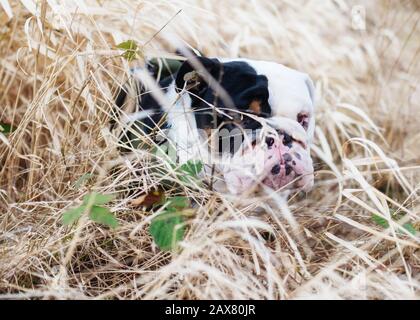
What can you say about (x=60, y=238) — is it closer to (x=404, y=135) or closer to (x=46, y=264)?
(x=46, y=264)

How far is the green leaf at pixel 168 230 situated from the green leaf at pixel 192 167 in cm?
16

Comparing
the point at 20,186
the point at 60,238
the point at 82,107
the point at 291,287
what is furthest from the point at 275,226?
the point at 20,186

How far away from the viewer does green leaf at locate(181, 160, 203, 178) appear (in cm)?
186

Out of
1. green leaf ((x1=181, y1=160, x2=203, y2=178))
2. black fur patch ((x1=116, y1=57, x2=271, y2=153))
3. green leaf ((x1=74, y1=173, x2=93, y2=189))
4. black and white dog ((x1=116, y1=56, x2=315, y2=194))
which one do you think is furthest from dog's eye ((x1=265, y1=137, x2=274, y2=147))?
green leaf ((x1=74, y1=173, x2=93, y2=189))

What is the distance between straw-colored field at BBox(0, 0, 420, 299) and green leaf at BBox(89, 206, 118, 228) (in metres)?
0.08

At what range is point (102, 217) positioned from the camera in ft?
5.52

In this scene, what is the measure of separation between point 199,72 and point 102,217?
723mm

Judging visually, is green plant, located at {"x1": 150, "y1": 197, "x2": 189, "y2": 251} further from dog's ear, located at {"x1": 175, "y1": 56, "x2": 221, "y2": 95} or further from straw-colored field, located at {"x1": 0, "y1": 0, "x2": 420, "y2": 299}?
dog's ear, located at {"x1": 175, "y1": 56, "x2": 221, "y2": 95}

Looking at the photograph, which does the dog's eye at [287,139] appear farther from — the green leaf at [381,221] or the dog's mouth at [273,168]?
the green leaf at [381,221]

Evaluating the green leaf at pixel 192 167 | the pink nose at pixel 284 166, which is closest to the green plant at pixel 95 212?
the green leaf at pixel 192 167

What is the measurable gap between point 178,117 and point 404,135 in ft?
4.63

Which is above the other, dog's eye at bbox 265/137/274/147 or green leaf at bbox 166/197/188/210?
green leaf at bbox 166/197/188/210

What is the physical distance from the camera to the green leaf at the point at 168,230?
66.2 inches

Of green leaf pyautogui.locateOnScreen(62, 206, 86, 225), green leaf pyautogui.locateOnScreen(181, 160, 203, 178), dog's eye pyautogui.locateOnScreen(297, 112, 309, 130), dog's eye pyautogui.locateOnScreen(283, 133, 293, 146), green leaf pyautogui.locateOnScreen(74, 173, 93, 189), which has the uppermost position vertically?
green leaf pyautogui.locateOnScreen(62, 206, 86, 225)
